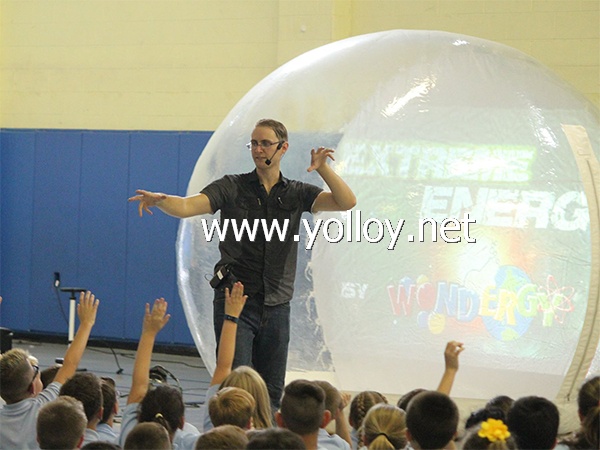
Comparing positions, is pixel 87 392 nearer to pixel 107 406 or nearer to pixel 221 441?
pixel 107 406

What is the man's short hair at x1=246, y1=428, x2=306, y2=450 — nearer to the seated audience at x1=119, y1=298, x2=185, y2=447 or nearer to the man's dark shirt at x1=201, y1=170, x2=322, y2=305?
the seated audience at x1=119, y1=298, x2=185, y2=447

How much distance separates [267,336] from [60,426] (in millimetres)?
1336

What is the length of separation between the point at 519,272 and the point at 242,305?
5.50ft

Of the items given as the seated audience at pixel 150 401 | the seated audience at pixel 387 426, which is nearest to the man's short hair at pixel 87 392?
the seated audience at pixel 150 401

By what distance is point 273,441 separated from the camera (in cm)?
250

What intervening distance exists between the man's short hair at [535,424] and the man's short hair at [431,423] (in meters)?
0.26

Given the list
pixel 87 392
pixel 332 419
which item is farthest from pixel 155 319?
pixel 332 419

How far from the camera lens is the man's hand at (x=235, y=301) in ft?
12.1

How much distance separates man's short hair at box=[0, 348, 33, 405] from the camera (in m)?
3.45

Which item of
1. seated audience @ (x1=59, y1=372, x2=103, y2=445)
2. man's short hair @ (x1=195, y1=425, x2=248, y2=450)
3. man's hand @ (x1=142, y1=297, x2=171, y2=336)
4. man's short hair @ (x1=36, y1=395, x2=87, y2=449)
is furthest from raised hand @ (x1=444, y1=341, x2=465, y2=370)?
man's short hair @ (x1=36, y1=395, x2=87, y2=449)

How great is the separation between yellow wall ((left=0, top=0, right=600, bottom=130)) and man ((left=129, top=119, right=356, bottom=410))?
14.7ft

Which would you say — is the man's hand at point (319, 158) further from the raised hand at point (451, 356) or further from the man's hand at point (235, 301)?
the raised hand at point (451, 356)

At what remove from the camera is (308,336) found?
16.4 ft

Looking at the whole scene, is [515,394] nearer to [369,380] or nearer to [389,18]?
[369,380]
